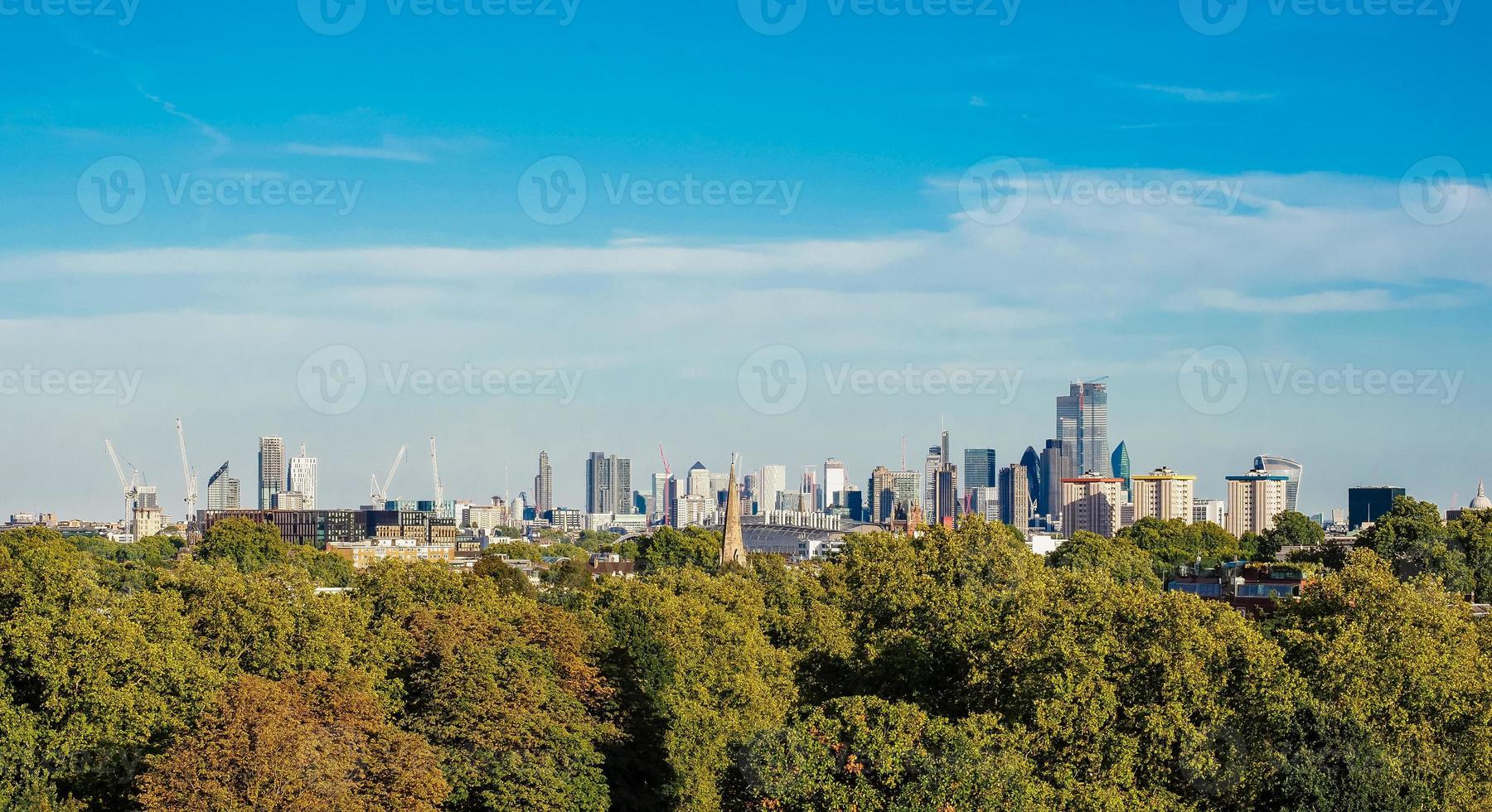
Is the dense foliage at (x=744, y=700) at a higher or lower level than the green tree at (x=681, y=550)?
higher

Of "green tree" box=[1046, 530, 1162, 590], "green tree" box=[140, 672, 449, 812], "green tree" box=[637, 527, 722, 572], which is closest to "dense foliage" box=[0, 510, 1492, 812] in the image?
"green tree" box=[140, 672, 449, 812]

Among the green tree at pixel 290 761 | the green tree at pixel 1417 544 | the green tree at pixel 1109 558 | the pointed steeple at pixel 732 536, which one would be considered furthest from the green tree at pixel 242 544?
the green tree at pixel 290 761

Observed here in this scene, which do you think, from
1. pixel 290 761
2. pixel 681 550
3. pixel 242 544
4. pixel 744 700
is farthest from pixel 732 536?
pixel 290 761

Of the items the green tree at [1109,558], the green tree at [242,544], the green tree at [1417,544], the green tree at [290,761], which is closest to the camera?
the green tree at [290,761]

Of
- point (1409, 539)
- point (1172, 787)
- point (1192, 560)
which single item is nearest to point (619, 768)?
point (1172, 787)

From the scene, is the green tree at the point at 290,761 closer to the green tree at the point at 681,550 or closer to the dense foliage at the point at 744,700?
the dense foliage at the point at 744,700

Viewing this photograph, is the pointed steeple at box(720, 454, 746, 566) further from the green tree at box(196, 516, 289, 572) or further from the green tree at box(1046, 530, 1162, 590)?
the green tree at box(196, 516, 289, 572)

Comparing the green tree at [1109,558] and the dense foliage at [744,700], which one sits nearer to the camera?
the dense foliage at [744,700]
